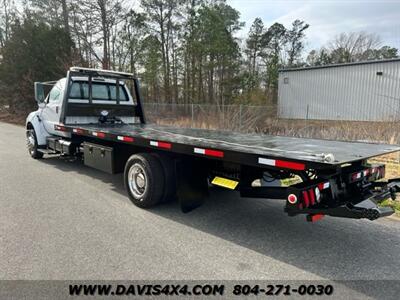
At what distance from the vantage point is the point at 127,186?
556 cm

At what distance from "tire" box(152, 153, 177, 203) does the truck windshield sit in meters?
4.25

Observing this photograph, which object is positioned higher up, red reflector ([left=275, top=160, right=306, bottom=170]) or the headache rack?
the headache rack

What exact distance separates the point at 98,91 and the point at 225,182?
5644 millimetres

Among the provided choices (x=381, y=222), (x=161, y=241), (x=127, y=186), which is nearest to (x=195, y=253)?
(x=161, y=241)

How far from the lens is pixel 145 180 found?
5.17m

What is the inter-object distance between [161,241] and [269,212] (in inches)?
77.2

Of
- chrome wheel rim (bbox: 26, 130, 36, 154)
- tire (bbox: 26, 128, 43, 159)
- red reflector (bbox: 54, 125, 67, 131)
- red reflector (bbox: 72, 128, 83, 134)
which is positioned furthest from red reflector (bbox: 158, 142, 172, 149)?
chrome wheel rim (bbox: 26, 130, 36, 154)

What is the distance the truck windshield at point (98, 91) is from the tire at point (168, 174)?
425 centimetres

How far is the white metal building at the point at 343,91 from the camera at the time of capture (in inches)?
840

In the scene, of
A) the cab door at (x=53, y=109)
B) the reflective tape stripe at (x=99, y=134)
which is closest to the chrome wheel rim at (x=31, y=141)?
the cab door at (x=53, y=109)

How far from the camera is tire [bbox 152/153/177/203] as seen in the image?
16.6 feet

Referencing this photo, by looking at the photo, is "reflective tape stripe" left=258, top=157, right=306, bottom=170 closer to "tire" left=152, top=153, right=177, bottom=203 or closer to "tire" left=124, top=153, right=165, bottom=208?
"tire" left=152, top=153, right=177, bottom=203

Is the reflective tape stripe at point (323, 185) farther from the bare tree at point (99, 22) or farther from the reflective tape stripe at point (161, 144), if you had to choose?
the bare tree at point (99, 22)

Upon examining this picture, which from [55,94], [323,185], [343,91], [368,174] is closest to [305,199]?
[323,185]
